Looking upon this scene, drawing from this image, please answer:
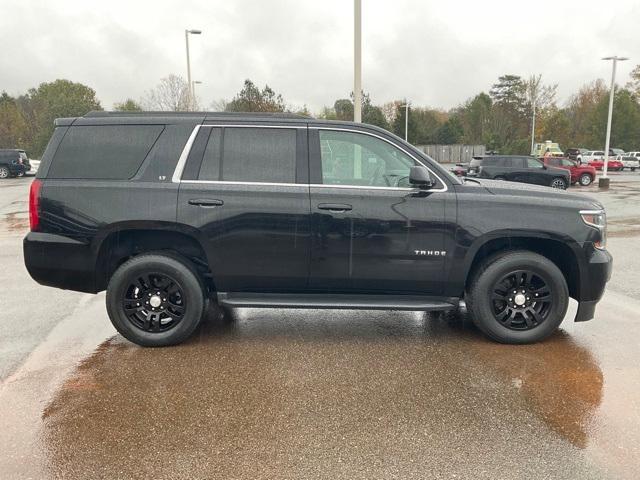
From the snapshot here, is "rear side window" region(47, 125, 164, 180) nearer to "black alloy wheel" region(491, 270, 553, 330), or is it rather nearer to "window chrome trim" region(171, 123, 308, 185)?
"window chrome trim" region(171, 123, 308, 185)

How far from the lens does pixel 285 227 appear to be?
13.9 feet

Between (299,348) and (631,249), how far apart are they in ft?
24.0

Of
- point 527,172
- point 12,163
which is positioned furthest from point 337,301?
point 12,163

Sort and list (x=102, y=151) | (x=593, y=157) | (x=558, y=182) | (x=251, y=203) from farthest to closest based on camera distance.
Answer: (x=593, y=157) → (x=558, y=182) → (x=102, y=151) → (x=251, y=203)

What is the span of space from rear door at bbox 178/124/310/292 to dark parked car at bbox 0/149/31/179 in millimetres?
32004

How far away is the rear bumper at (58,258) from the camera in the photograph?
427cm

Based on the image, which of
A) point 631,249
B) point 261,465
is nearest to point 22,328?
point 261,465

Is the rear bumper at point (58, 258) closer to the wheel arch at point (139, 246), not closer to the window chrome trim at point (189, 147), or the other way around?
the wheel arch at point (139, 246)

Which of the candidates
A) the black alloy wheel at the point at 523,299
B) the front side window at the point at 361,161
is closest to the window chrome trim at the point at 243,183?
the front side window at the point at 361,161

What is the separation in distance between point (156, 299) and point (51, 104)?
56.5 m

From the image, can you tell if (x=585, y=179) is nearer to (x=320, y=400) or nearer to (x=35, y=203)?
(x=320, y=400)

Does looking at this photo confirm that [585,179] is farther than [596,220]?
Yes

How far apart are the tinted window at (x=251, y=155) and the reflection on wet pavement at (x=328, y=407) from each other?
151cm

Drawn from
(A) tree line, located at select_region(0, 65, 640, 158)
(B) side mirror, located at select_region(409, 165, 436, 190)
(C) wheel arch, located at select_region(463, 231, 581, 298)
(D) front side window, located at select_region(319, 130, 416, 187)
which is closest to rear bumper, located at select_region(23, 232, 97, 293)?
(D) front side window, located at select_region(319, 130, 416, 187)
